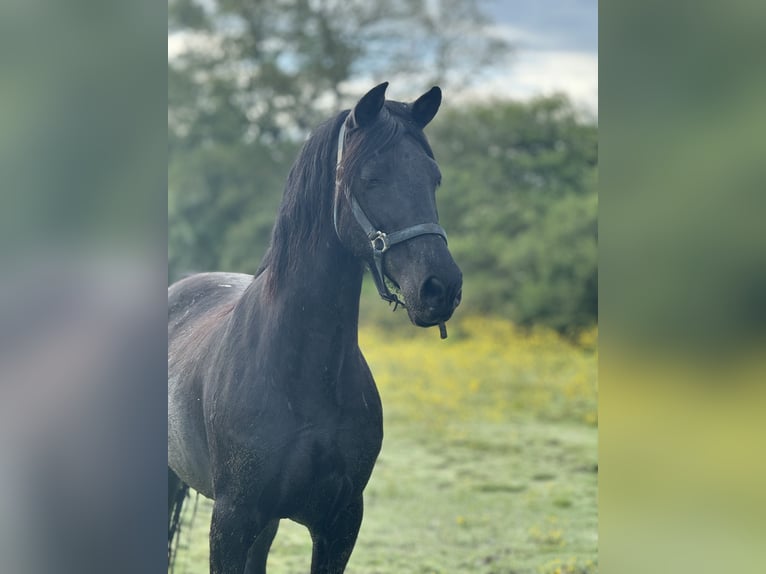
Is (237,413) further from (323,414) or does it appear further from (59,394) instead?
(59,394)

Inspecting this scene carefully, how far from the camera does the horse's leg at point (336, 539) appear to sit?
2643mm

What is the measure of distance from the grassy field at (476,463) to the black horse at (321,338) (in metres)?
1.75

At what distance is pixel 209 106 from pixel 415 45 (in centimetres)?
379

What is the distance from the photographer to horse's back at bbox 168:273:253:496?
9.91 ft

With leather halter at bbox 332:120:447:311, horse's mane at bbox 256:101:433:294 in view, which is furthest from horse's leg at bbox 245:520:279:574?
leather halter at bbox 332:120:447:311

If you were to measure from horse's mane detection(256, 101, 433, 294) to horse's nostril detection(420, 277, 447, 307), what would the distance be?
0.39 meters

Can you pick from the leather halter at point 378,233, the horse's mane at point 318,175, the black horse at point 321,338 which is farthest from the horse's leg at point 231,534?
the leather halter at point 378,233

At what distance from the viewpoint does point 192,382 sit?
3.04m

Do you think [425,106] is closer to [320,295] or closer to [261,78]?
[320,295]

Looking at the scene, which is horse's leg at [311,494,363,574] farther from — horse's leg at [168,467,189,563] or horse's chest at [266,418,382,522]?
horse's leg at [168,467,189,563]

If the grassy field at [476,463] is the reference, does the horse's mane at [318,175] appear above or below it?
above

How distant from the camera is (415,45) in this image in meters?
14.3

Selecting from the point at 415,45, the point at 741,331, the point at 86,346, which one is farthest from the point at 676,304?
the point at 415,45

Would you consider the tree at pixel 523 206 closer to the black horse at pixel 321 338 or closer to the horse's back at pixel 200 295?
the horse's back at pixel 200 295
